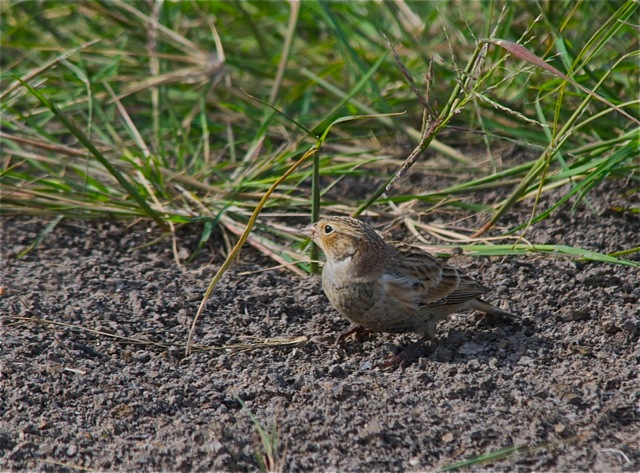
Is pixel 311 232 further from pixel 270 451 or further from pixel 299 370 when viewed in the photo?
pixel 270 451

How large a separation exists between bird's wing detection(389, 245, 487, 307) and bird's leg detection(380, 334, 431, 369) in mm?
221

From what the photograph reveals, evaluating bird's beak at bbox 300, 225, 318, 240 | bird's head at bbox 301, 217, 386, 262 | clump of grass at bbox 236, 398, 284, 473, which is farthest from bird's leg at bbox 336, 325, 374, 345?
clump of grass at bbox 236, 398, 284, 473

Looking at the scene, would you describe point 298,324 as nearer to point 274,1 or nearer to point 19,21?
point 274,1

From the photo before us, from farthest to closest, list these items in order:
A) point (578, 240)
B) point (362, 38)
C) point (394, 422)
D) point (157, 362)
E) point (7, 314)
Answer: point (362, 38) < point (578, 240) < point (7, 314) < point (157, 362) < point (394, 422)

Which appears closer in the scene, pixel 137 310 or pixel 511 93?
pixel 137 310

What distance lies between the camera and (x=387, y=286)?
438cm

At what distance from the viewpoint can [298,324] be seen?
15.0 feet

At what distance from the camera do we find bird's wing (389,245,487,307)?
4.38 metres

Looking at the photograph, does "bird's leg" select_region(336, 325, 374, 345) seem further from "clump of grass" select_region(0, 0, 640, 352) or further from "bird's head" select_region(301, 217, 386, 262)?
"clump of grass" select_region(0, 0, 640, 352)

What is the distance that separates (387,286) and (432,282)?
0.23 metres

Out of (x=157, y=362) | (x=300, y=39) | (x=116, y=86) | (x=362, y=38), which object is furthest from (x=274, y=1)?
(x=157, y=362)

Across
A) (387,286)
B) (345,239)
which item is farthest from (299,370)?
(345,239)

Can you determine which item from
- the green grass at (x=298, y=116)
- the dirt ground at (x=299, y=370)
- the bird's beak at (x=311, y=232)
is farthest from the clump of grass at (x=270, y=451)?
the bird's beak at (x=311, y=232)

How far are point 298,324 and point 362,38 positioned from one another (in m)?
3.29
